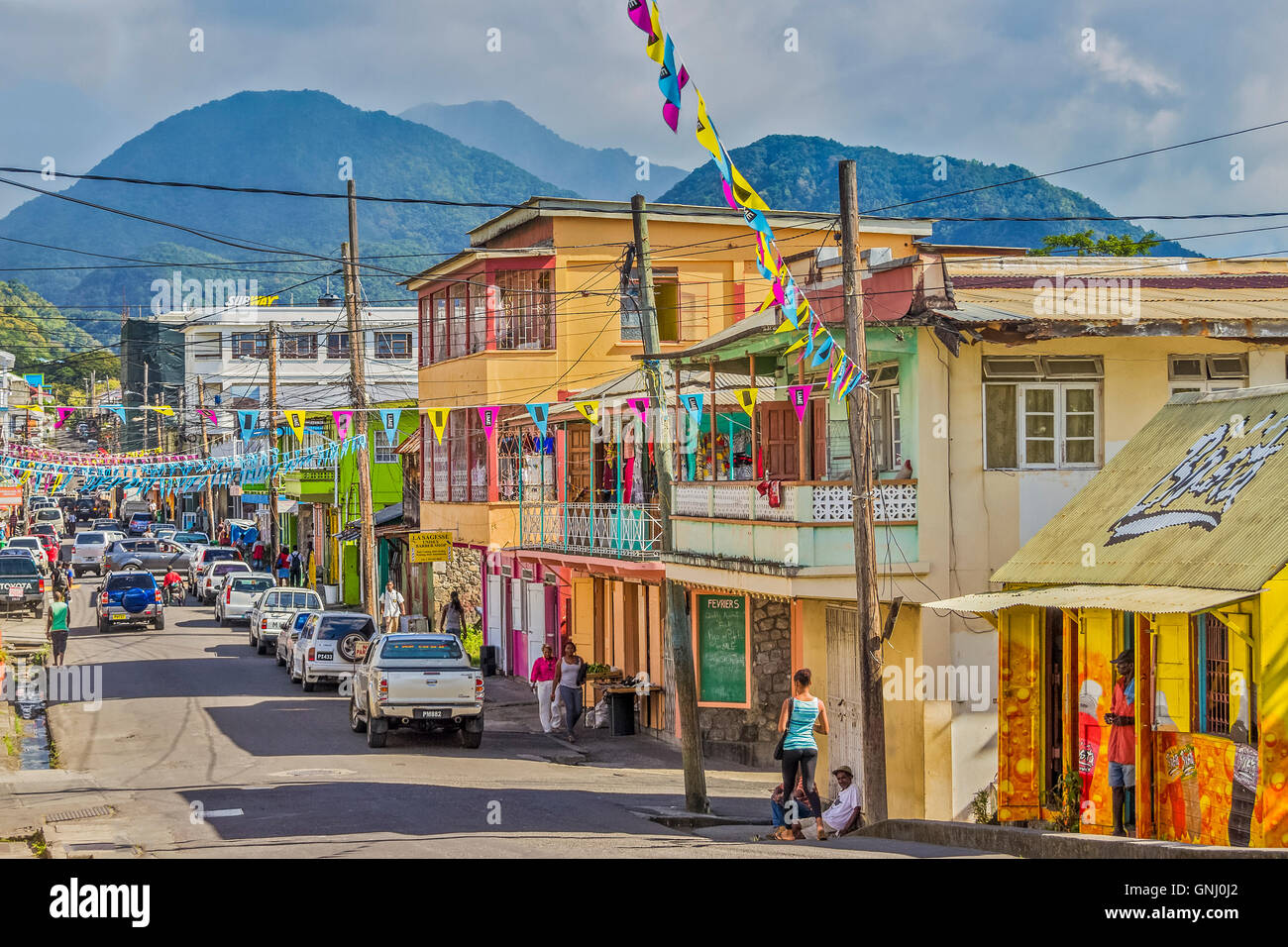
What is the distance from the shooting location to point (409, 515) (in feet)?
148

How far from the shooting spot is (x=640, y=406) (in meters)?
26.5

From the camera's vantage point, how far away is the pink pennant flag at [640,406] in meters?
25.9

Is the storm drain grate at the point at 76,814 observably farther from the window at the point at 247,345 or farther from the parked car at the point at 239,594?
the window at the point at 247,345

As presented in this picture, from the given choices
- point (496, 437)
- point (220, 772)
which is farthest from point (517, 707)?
point (220, 772)

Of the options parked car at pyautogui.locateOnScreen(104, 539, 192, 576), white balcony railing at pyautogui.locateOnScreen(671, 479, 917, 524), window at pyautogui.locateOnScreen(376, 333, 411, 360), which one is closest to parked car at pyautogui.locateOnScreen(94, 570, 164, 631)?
parked car at pyautogui.locateOnScreen(104, 539, 192, 576)

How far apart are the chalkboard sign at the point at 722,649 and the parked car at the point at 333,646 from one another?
332 inches

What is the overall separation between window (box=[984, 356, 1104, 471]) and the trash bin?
33.6 ft

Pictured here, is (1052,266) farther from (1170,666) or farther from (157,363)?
(157,363)

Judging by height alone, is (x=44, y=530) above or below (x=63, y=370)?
below

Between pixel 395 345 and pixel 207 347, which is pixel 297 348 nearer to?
pixel 395 345

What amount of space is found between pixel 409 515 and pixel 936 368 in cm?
2801

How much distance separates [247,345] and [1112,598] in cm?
8430

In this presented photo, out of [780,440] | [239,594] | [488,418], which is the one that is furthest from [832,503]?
[239,594]

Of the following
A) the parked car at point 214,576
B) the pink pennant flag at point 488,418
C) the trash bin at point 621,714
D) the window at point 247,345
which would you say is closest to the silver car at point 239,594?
the parked car at point 214,576
